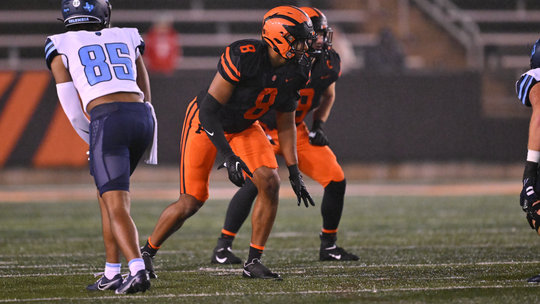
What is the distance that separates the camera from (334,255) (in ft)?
15.1

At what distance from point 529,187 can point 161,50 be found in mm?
9270

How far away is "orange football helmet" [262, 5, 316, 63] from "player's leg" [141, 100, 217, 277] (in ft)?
2.25

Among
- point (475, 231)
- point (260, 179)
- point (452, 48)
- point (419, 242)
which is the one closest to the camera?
point (260, 179)

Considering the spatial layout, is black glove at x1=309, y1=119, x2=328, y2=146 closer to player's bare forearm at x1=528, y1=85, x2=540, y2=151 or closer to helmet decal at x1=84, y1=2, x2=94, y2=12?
player's bare forearm at x1=528, y1=85, x2=540, y2=151

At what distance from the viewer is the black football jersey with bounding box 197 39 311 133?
12.2 feet

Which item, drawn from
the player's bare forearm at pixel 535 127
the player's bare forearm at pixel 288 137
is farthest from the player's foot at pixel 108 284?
the player's bare forearm at pixel 535 127

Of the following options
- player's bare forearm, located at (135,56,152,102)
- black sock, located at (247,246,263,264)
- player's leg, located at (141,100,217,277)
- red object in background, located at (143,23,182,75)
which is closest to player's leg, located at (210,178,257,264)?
player's leg, located at (141,100,217,277)

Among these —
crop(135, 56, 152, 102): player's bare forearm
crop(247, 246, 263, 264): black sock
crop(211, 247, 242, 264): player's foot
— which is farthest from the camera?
crop(211, 247, 242, 264): player's foot

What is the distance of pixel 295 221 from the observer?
7184 millimetres

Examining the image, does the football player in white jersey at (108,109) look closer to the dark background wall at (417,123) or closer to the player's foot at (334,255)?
the player's foot at (334,255)

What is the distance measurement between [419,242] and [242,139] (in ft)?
6.99

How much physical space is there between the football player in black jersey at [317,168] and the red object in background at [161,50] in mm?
7250

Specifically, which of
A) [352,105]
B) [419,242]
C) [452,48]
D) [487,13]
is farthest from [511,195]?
[487,13]

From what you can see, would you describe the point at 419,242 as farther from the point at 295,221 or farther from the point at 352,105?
the point at 352,105
